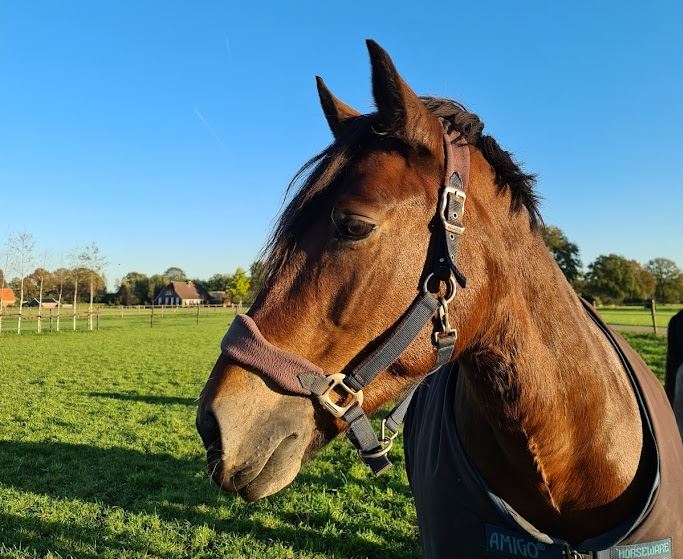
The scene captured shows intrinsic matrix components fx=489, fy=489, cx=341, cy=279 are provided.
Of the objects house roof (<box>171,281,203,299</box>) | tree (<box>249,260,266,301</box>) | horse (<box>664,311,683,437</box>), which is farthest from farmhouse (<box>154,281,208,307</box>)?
tree (<box>249,260,266,301</box>)

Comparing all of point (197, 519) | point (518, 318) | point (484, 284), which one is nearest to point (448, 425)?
point (518, 318)

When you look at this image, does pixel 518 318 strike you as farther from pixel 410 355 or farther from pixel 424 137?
pixel 424 137

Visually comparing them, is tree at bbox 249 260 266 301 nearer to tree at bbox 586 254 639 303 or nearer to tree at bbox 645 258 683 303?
tree at bbox 586 254 639 303

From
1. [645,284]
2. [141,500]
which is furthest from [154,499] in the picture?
[645,284]

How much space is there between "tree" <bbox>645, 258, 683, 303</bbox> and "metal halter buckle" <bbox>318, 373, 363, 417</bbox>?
8928 centimetres

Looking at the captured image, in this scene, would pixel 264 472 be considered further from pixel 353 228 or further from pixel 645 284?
pixel 645 284

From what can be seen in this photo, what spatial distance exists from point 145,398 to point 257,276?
1042 centimetres

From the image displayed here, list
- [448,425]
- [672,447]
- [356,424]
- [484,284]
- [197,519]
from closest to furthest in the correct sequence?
1. [356,424]
2. [484,284]
3. [672,447]
4. [448,425]
5. [197,519]

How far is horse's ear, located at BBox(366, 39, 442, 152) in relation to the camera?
158 centimetres

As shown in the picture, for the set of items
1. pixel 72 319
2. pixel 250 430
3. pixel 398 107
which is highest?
pixel 398 107

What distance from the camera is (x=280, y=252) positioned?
5.47 feet

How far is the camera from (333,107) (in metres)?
2.17

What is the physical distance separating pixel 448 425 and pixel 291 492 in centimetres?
403

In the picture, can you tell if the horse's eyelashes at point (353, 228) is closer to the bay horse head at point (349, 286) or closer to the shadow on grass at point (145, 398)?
the bay horse head at point (349, 286)
